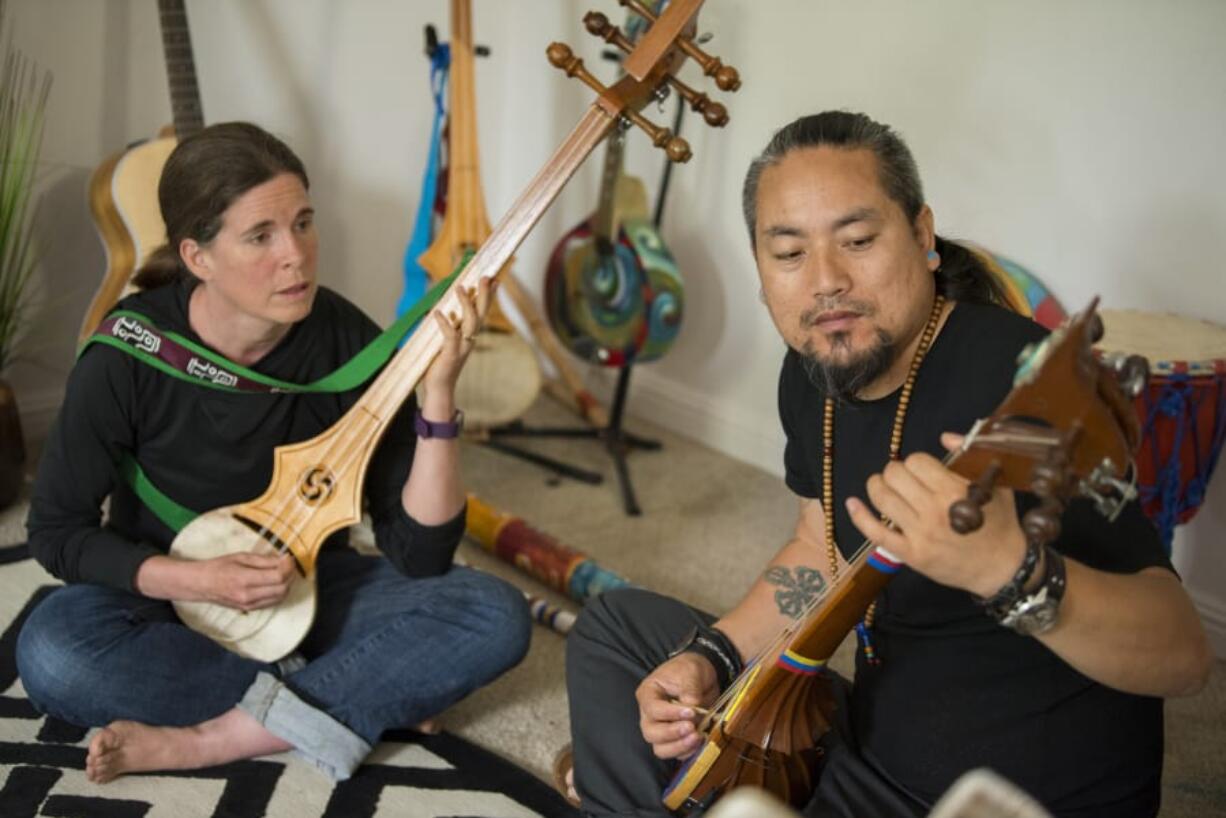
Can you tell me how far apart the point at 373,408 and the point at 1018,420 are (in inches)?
42.6

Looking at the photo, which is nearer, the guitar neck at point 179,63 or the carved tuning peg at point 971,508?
the carved tuning peg at point 971,508

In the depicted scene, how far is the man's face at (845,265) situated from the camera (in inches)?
52.2

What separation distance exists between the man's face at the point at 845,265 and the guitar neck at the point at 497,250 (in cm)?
38

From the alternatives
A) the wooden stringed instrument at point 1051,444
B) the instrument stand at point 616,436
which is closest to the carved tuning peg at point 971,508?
the wooden stringed instrument at point 1051,444

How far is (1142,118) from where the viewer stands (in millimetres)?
2357

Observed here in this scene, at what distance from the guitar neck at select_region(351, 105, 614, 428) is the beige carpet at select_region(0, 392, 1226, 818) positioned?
606 millimetres

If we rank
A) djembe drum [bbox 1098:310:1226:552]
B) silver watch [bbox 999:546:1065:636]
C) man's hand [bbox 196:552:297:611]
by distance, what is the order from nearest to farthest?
silver watch [bbox 999:546:1065:636]
man's hand [bbox 196:552:297:611]
djembe drum [bbox 1098:310:1226:552]

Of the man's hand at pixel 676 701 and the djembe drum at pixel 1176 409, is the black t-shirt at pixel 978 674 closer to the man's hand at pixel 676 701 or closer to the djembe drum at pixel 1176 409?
the man's hand at pixel 676 701

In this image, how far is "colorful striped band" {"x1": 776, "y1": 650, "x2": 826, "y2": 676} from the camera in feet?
4.08

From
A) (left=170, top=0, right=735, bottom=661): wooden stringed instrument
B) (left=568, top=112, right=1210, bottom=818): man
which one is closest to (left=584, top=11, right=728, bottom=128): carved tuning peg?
(left=568, top=112, right=1210, bottom=818): man

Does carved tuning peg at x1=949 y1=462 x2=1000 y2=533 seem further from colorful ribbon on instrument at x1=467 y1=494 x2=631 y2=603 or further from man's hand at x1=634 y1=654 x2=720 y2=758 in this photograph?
colorful ribbon on instrument at x1=467 y1=494 x2=631 y2=603

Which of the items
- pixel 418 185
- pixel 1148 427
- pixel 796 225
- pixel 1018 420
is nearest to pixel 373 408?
pixel 796 225

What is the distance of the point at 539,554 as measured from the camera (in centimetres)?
250

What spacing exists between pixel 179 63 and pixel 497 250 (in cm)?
141
